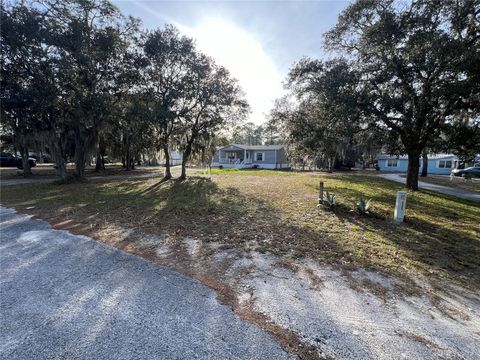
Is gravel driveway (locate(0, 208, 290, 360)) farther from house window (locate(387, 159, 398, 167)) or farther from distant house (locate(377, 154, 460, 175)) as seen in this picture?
house window (locate(387, 159, 398, 167))

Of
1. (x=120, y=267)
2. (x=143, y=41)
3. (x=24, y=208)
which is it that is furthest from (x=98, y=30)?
(x=120, y=267)

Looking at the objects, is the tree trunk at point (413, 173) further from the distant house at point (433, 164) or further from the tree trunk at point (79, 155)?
the distant house at point (433, 164)

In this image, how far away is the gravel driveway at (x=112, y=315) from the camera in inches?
80.8

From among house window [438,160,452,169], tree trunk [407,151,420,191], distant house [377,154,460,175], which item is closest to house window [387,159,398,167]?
distant house [377,154,460,175]

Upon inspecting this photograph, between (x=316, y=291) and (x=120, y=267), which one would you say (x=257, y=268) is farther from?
(x=120, y=267)

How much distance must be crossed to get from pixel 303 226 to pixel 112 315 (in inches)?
161

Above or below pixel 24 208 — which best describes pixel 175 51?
above

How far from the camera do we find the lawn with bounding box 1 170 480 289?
13.2 feet

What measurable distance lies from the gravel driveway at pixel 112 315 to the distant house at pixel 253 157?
1187 inches

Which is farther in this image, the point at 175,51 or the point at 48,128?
the point at 175,51

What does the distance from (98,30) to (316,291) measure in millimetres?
15261

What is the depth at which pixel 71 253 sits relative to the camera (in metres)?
4.14

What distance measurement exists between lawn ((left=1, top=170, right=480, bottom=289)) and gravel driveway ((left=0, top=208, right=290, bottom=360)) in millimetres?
1395

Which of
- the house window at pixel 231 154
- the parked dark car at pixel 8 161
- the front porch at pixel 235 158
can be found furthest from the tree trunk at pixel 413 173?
the parked dark car at pixel 8 161
